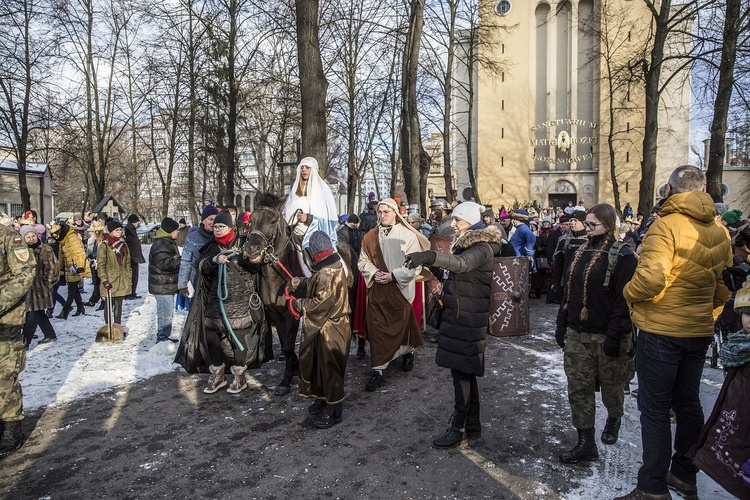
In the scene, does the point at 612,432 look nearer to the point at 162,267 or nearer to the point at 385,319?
the point at 385,319

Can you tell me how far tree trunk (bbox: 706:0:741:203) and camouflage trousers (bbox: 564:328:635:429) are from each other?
9.27 metres

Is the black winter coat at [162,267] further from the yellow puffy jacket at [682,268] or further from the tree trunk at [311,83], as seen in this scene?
the yellow puffy jacket at [682,268]

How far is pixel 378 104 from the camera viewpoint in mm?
25656

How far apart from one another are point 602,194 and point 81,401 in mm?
42553

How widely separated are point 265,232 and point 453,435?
289cm

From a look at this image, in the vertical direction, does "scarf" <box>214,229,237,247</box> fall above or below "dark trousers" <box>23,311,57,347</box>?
above

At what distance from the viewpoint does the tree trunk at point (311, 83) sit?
888 centimetres

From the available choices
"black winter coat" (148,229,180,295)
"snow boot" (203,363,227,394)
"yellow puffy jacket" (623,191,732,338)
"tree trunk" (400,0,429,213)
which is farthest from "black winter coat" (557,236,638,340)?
"tree trunk" (400,0,429,213)

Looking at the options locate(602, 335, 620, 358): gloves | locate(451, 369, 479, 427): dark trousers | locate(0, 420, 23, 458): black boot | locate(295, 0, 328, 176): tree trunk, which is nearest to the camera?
locate(602, 335, 620, 358): gloves

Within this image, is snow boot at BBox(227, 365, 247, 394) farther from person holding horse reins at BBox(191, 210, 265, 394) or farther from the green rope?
the green rope

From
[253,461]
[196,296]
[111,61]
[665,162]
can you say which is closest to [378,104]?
[111,61]

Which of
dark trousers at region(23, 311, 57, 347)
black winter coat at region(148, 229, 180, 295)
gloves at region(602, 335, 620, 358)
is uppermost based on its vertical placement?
black winter coat at region(148, 229, 180, 295)

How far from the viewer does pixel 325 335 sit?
466 cm

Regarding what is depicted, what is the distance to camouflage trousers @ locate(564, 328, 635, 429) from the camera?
155 inches
